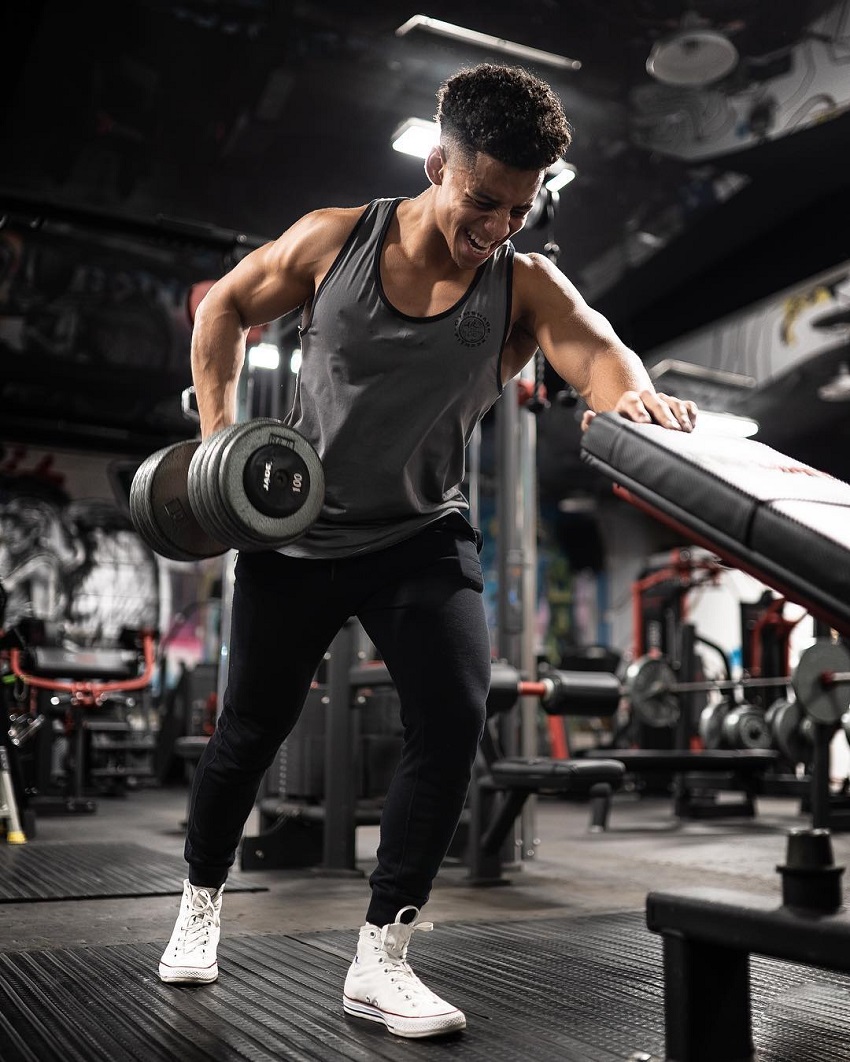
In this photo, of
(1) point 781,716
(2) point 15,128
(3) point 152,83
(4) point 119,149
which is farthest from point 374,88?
(1) point 781,716

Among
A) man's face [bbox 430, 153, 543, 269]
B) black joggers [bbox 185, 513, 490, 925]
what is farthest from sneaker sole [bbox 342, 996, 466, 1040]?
man's face [bbox 430, 153, 543, 269]

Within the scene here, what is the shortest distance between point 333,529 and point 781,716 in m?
4.66

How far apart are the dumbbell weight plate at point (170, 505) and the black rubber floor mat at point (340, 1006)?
2.21 ft

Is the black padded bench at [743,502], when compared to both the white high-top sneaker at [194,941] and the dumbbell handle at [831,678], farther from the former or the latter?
the dumbbell handle at [831,678]

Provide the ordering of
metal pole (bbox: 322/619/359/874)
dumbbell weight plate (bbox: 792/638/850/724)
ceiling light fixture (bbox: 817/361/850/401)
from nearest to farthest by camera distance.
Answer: metal pole (bbox: 322/619/359/874), dumbbell weight plate (bbox: 792/638/850/724), ceiling light fixture (bbox: 817/361/850/401)

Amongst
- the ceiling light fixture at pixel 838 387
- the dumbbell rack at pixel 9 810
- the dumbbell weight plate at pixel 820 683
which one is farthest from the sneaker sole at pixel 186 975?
the ceiling light fixture at pixel 838 387

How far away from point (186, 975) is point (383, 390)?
0.99m

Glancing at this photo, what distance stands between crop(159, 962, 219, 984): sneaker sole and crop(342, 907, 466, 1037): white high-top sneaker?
27cm

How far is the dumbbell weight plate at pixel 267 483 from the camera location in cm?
135

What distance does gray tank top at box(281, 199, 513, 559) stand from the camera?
1.54 m

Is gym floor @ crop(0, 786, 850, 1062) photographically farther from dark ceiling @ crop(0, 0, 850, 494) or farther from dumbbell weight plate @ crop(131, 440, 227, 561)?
dark ceiling @ crop(0, 0, 850, 494)

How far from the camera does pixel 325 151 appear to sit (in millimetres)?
5512

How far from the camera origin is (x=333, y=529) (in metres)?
1.57

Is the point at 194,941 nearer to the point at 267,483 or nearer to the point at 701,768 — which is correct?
the point at 267,483
